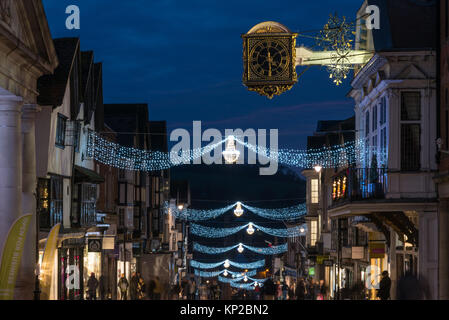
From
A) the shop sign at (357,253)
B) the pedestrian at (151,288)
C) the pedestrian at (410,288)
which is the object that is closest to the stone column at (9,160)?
the pedestrian at (151,288)

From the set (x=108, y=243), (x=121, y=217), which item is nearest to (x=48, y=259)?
(x=108, y=243)

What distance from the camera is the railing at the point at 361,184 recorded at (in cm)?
3416

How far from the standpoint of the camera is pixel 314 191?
7125 centimetres

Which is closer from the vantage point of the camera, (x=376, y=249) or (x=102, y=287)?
(x=376, y=249)

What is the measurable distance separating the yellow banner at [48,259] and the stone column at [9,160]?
1.60 m

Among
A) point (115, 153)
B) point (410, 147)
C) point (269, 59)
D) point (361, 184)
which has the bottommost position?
point (361, 184)

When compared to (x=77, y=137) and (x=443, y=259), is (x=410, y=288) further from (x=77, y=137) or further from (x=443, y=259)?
(x=77, y=137)

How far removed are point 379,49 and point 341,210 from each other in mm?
7000

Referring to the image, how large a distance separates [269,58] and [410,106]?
→ 19.1ft

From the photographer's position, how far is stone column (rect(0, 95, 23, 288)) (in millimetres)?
27594

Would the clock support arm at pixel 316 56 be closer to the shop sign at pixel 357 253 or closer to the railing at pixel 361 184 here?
the railing at pixel 361 184

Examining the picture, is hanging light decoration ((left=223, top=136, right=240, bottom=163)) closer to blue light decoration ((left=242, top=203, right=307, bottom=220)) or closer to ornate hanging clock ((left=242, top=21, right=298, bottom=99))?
ornate hanging clock ((left=242, top=21, right=298, bottom=99))
